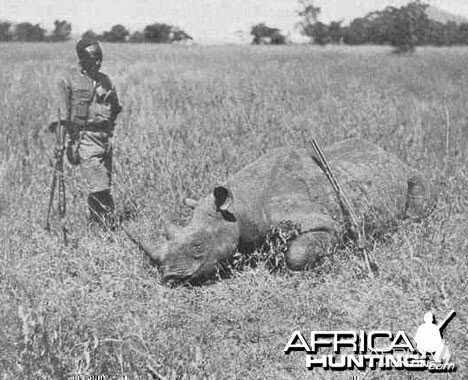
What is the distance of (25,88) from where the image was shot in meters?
12.6

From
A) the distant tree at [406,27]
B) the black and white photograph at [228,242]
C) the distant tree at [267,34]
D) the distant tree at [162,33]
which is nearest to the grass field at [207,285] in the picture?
the black and white photograph at [228,242]

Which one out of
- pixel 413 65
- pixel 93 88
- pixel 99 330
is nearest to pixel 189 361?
pixel 99 330

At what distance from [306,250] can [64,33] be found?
701 cm

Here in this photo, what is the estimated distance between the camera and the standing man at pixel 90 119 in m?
6.88

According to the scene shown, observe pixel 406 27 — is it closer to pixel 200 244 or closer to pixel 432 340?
pixel 200 244

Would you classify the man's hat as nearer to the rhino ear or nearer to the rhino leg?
the rhino ear

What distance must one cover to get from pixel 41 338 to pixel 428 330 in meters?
2.49

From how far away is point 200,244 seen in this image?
528 centimetres

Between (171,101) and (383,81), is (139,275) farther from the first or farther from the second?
(383,81)

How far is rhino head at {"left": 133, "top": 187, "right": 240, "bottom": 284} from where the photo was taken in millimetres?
5176

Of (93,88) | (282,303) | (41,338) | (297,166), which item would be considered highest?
(93,88)

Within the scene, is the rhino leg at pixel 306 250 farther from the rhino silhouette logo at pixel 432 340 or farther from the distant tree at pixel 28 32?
the distant tree at pixel 28 32

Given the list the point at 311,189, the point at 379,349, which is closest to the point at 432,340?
the point at 379,349

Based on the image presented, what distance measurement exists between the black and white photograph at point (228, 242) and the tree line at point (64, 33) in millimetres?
469
